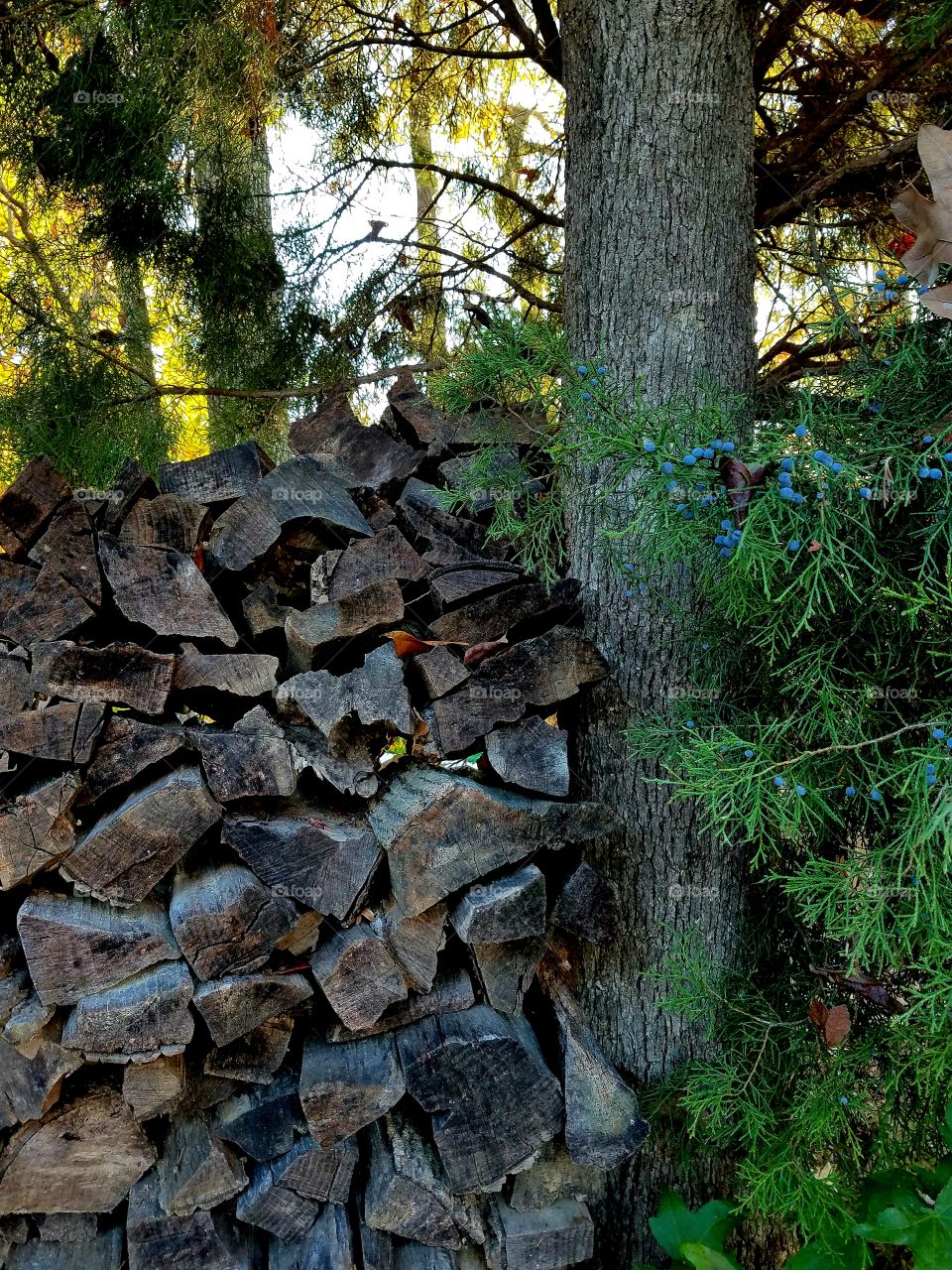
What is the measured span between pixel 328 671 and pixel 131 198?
5.73 feet

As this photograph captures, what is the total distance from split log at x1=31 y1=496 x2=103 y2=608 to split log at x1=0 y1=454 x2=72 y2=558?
0.03m

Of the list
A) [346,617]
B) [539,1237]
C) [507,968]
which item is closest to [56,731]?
[346,617]

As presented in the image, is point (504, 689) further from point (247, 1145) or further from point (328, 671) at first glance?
point (247, 1145)

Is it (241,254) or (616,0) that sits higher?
(616,0)

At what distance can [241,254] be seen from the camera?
3.04 m

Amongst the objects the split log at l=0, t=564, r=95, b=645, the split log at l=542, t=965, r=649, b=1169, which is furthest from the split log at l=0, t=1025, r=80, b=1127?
the split log at l=542, t=965, r=649, b=1169

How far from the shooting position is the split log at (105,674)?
1.87 metres

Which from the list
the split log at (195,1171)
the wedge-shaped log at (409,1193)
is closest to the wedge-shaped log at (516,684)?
the wedge-shaped log at (409,1193)

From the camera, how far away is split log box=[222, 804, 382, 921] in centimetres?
186

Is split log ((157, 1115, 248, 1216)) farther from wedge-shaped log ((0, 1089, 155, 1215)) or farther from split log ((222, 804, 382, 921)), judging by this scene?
split log ((222, 804, 382, 921))

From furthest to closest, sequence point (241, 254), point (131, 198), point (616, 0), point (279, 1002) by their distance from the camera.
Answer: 1. point (241, 254)
2. point (131, 198)
3. point (616, 0)
4. point (279, 1002)

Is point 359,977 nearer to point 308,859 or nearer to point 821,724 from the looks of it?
point 308,859

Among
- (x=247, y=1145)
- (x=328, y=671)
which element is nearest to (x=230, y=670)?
(x=328, y=671)

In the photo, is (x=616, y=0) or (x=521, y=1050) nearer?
(x=521, y=1050)
